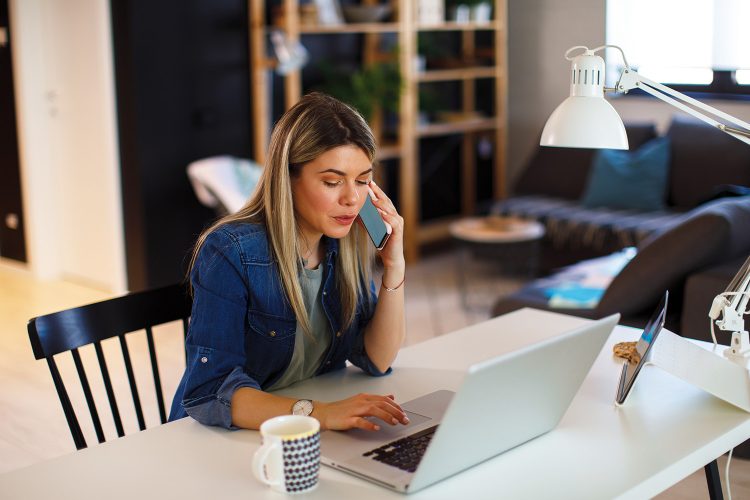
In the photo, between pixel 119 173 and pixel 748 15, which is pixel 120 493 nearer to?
pixel 119 173

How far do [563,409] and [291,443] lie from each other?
0.49m

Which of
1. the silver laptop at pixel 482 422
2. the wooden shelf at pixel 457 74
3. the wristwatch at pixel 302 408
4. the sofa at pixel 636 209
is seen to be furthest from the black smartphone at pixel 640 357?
the wooden shelf at pixel 457 74

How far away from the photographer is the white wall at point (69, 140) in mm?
5211

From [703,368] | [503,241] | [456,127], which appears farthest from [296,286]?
[456,127]

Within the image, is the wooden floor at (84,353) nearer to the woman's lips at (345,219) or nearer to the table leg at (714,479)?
the table leg at (714,479)

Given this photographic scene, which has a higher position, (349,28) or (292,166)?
(349,28)

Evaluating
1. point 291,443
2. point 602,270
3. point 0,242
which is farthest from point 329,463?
point 0,242

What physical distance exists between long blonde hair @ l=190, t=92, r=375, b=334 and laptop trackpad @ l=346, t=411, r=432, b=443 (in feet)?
1.02

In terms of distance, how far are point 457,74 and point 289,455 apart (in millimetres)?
5332

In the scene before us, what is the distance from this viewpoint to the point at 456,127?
6484 mm

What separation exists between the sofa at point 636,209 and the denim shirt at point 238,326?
3.62 metres

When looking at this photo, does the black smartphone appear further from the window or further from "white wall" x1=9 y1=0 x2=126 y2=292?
the window

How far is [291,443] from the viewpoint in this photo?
52.1 inches

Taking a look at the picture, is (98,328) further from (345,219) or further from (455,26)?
(455,26)
